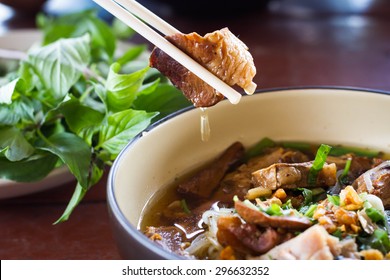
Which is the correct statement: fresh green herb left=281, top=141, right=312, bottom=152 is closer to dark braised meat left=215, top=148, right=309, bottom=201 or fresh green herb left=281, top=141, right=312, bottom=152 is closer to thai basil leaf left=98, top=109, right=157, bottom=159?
dark braised meat left=215, top=148, right=309, bottom=201

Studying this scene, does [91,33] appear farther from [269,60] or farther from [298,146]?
[298,146]

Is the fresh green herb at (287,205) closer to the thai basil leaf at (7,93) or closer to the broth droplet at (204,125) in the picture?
the broth droplet at (204,125)

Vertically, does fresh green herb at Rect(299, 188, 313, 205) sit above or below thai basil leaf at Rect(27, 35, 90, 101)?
above

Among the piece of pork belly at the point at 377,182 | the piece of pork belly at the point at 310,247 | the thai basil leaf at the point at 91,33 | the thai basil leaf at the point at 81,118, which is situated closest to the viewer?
the piece of pork belly at the point at 310,247

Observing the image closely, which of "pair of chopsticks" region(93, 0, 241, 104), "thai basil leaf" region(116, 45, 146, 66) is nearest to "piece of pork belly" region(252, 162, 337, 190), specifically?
"pair of chopsticks" region(93, 0, 241, 104)

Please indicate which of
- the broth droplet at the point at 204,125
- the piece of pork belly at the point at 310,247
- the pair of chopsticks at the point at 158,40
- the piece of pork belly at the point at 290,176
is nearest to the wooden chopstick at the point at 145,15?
the pair of chopsticks at the point at 158,40

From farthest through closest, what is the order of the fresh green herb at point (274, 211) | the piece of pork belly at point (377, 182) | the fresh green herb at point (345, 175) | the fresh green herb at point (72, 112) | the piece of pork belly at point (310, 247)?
the fresh green herb at point (72, 112), the fresh green herb at point (345, 175), the piece of pork belly at point (377, 182), the fresh green herb at point (274, 211), the piece of pork belly at point (310, 247)

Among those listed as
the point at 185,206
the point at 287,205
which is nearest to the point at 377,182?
the point at 287,205
